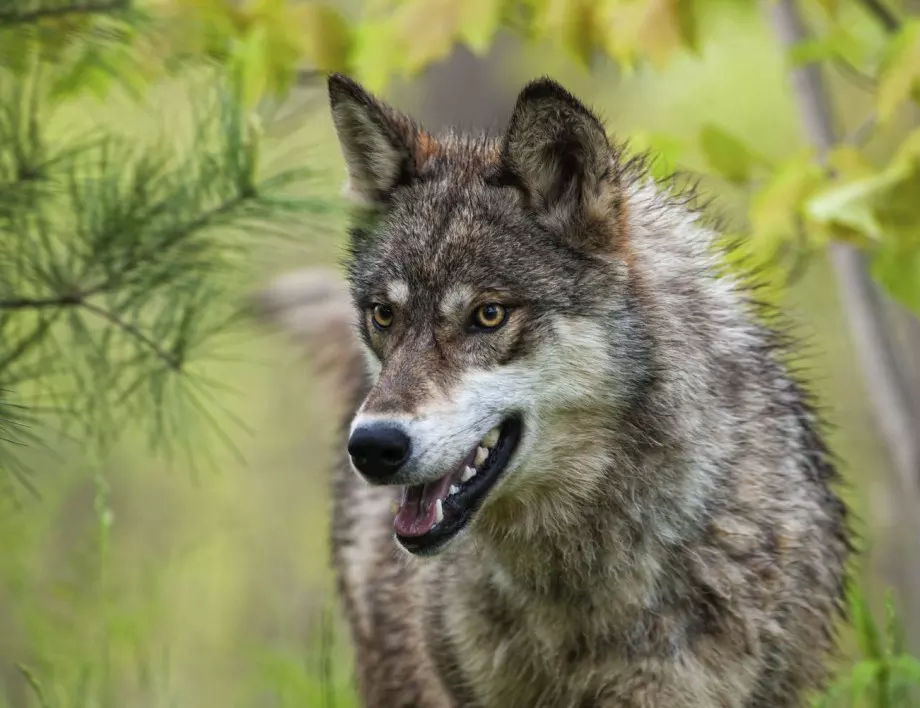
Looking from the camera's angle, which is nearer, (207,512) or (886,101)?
(886,101)

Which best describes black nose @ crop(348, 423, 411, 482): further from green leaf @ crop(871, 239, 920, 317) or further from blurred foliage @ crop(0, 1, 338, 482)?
green leaf @ crop(871, 239, 920, 317)

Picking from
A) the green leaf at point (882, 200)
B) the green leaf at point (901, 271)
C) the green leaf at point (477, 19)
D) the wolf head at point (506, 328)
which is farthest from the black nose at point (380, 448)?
the green leaf at point (901, 271)

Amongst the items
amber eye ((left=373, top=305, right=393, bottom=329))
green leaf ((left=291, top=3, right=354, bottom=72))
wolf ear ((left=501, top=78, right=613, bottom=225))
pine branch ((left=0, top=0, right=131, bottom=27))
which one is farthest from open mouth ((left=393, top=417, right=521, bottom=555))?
green leaf ((left=291, top=3, right=354, bottom=72))

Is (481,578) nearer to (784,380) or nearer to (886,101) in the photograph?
(784,380)

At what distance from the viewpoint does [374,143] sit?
3838 millimetres

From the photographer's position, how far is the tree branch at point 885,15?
16.0 ft

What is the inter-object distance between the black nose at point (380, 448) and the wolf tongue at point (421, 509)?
0.76ft

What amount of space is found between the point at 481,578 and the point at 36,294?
167 cm

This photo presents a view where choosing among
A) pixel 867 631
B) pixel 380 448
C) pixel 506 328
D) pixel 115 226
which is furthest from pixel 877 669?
Answer: pixel 115 226

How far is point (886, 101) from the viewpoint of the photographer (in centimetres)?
402

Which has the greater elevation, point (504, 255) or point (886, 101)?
point (886, 101)

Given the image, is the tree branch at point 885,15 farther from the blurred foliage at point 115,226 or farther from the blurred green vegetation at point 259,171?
the blurred foliage at point 115,226

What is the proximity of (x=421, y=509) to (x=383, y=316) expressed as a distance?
24.5 inches

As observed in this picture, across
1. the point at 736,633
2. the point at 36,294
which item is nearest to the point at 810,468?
the point at 736,633
